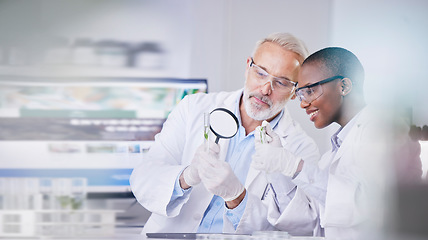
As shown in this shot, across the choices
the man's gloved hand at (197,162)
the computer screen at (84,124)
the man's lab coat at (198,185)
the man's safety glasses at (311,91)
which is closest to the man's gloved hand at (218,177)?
the man's gloved hand at (197,162)

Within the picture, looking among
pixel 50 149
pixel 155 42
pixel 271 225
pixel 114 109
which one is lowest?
pixel 271 225

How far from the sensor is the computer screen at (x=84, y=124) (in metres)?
2.53

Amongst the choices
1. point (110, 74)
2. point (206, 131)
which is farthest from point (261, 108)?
point (110, 74)

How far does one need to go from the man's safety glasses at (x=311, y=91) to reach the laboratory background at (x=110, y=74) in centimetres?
15

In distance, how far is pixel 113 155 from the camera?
2.56 m

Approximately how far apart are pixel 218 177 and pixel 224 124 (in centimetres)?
23

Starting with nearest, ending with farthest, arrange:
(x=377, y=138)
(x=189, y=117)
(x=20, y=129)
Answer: (x=377, y=138)
(x=189, y=117)
(x=20, y=129)

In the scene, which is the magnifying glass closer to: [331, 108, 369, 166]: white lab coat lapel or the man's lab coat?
the man's lab coat

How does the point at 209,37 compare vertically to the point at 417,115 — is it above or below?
above

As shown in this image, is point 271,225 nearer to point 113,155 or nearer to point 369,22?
point 113,155

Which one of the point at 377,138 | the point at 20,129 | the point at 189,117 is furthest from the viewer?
the point at 20,129

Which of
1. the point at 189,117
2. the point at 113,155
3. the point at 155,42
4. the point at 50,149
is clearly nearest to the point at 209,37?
the point at 155,42

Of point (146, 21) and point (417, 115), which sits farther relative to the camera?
point (146, 21)

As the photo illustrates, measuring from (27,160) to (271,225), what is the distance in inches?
49.3
